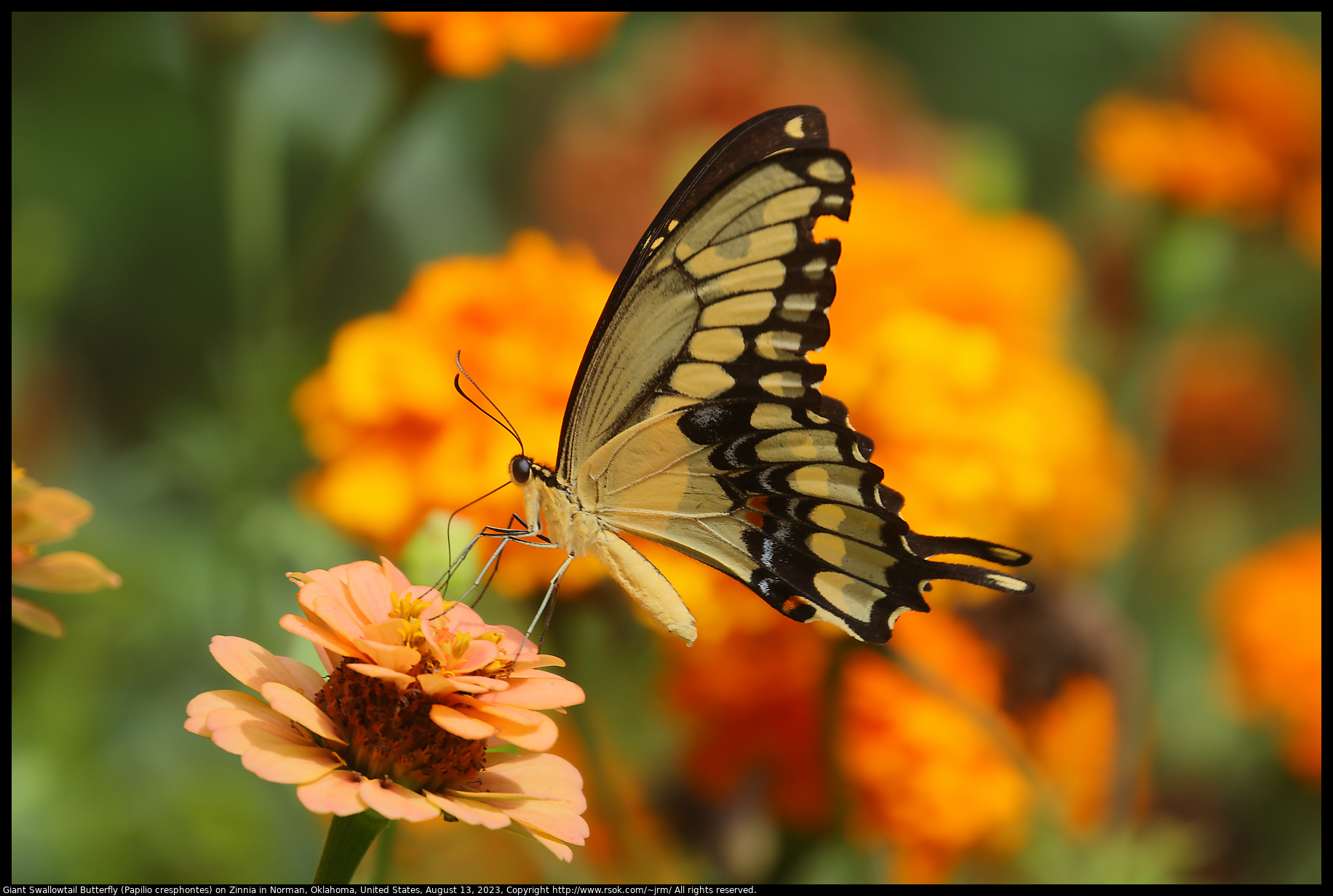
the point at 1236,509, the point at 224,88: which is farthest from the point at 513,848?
the point at 1236,509

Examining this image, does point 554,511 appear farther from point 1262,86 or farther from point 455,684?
point 1262,86

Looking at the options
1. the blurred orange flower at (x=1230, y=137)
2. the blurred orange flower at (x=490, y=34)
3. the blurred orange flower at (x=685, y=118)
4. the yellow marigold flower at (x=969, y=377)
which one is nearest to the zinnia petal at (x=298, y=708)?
the yellow marigold flower at (x=969, y=377)

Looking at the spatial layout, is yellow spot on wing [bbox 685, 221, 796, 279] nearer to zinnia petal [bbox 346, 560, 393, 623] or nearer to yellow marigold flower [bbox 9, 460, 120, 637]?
zinnia petal [bbox 346, 560, 393, 623]

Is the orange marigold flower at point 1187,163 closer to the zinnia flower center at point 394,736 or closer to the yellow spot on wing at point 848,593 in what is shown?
the yellow spot on wing at point 848,593

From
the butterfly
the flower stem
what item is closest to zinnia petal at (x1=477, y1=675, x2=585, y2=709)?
the flower stem

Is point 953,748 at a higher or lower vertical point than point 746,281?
lower

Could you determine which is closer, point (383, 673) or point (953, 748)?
point (383, 673)

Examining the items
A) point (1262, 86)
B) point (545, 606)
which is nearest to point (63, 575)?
point (545, 606)
